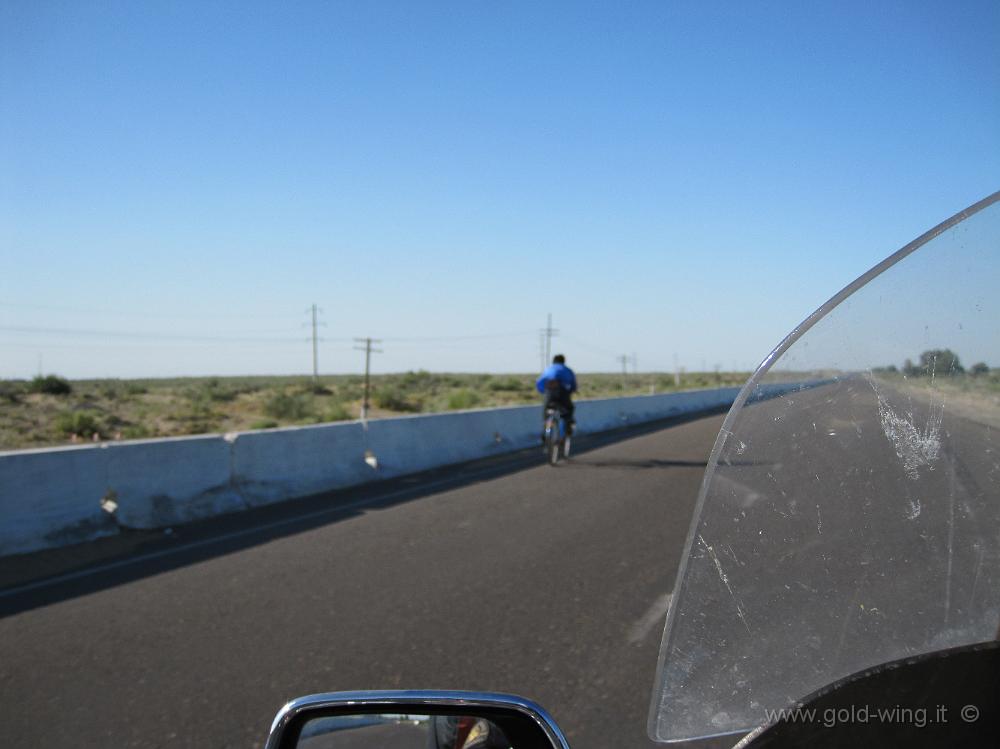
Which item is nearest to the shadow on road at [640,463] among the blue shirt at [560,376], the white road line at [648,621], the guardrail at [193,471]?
the blue shirt at [560,376]

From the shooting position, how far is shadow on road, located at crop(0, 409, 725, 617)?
8375mm

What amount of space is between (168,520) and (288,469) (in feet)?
8.72

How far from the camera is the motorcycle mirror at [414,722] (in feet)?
6.54

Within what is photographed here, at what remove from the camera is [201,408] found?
49812mm

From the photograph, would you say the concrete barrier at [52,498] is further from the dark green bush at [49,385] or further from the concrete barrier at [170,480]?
the dark green bush at [49,385]

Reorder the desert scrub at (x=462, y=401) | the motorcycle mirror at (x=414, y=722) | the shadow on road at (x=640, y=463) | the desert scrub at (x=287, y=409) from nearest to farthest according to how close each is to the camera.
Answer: the motorcycle mirror at (x=414, y=722)
the shadow on road at (x=640, y=463)
the desert scrub at (x=462, y=401)
the desert scrub at (x=287, y=409)

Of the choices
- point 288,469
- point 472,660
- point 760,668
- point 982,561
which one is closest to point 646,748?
point 472,660

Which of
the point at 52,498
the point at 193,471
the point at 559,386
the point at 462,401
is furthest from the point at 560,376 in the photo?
the point at 462,401

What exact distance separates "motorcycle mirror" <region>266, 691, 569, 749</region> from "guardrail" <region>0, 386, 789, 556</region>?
8.55 meters

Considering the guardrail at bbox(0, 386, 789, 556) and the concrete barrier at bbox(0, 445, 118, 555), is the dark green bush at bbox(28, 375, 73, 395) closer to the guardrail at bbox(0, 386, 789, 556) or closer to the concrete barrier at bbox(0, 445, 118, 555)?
the guardrail at bbox(0, 386, 789, 556)

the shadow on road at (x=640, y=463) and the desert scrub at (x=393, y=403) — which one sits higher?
the desert scrub at (x=393, y=403)

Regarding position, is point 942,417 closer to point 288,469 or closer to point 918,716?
point 918,716

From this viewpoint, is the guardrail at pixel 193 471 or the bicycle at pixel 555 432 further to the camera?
the bicycle at pixel 555 432

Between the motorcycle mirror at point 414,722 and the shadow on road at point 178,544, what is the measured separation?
6096 millimetres
